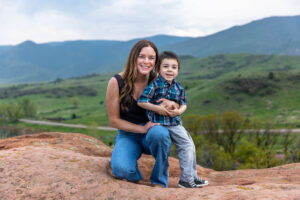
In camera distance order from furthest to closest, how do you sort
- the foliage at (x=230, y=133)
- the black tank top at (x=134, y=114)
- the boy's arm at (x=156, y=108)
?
the foliage at (x=230, y=133)
the black tank top at (x=134, y=114)
the boy's arm at (x=156, y=108)

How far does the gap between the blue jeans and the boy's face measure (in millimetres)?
1257

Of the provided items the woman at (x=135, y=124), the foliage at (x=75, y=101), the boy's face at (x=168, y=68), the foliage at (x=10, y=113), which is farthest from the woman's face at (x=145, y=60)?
the foliage at (x=75, y=101)

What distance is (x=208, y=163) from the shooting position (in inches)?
1427

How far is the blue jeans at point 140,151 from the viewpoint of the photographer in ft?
20.5

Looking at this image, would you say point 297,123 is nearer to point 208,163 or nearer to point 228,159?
point 228,159

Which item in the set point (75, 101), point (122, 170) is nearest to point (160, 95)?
point (122, 170)

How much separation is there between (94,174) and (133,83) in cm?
248

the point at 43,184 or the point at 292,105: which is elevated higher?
the point at 43,184

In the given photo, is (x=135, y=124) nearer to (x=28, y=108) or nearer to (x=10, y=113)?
(x=10, y=113)

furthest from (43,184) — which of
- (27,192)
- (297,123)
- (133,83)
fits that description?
(297,123)

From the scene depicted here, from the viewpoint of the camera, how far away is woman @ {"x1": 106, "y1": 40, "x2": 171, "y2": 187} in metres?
6.31

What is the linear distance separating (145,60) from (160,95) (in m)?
0.98

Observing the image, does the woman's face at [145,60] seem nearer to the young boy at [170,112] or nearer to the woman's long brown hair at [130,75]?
the woman's long brown hair at [130,75]

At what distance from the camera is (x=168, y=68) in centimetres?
652
